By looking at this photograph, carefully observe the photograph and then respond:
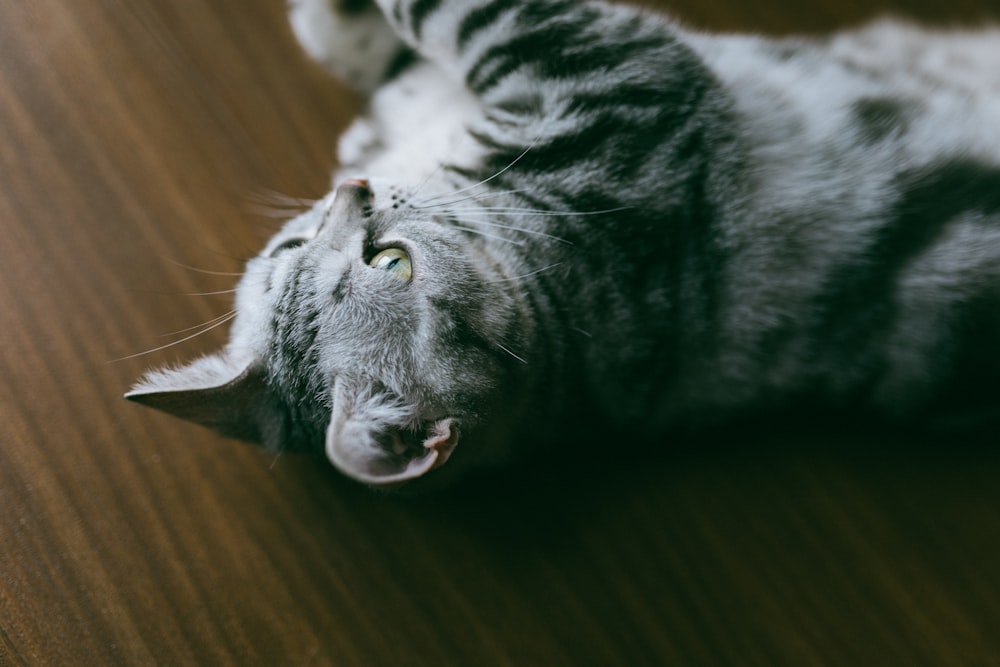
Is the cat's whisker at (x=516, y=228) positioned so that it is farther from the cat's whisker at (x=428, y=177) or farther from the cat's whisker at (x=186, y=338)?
the cat's whisker at (x=186, y=338)

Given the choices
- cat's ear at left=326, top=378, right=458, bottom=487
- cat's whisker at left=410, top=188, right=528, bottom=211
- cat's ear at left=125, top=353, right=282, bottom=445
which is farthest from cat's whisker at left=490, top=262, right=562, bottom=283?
cat's ear at left=125, top=353, right=282, bottom=445

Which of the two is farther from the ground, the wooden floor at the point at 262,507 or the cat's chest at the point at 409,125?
the cat's chest at the point at 409,125

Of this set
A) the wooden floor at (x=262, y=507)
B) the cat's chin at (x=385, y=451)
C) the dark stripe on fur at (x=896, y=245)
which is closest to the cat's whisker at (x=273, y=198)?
the wooden floor at (x=262, y=507)

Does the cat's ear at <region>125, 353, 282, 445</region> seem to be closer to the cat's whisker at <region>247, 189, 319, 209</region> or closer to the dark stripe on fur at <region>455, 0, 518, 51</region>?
the cat's whisker at <region>247, 189, 319, 209</region>

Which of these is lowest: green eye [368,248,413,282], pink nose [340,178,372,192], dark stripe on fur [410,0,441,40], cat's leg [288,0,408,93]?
green eye [368,248,413,282]

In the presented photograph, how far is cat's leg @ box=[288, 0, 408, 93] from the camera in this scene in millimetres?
1120

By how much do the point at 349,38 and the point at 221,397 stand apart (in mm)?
669

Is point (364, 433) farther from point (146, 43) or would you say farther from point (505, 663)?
point (146, 43)

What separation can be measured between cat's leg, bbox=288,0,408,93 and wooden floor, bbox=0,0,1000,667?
15 centimetres

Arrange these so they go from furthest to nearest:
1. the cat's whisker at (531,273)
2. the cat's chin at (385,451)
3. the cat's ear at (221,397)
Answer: the cat's whisker at (531,273), the cat's ear at (221,397), the cat's chin at (385,451)

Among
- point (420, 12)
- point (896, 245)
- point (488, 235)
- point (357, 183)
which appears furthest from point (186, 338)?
point (896, 245)

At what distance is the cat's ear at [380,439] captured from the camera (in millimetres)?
715

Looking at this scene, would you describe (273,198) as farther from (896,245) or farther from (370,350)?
(896,245)

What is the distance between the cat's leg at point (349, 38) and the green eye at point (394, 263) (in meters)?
0.46
